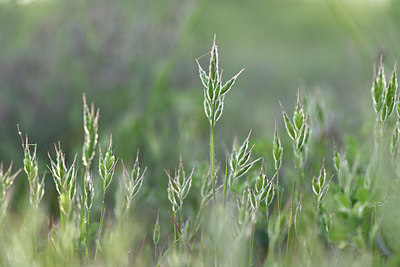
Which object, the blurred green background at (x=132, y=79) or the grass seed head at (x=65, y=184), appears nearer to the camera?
the grass seed head at (x=65, y=184)

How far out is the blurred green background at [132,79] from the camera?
1605 mm

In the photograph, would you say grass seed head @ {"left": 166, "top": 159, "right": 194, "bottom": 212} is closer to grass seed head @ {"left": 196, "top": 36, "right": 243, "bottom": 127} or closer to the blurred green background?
grass seed head @ {"left": 196, "top": 36, "right": 243, "bottom": 127}

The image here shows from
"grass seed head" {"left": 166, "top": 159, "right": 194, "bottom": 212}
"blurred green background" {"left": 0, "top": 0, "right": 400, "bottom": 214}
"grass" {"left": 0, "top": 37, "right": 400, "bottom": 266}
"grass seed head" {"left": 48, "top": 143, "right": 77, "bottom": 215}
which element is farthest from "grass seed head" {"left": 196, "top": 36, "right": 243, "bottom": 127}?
"blurred green background" {"left": 0, "top": 0, "right": 400, "bottom": 214}

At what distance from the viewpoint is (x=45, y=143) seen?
6.78 feet

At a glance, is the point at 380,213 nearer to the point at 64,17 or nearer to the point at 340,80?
the point at 64,17

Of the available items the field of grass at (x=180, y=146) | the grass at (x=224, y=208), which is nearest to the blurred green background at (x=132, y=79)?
the field of grass at (x=180, y=146)

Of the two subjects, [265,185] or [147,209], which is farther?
[147,209]

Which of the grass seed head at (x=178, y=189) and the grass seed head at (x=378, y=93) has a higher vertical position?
the grass seed head at (x=378, y=93)

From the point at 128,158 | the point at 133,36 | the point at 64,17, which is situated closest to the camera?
the point at 128,158

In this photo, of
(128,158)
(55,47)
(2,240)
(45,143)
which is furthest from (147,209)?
(55,47)

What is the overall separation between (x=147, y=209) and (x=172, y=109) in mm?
940

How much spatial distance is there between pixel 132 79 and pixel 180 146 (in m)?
1.05

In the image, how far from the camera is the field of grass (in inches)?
28.8

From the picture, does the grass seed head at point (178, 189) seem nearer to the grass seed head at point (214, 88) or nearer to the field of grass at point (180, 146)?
the field of grass at point (180, 146)
